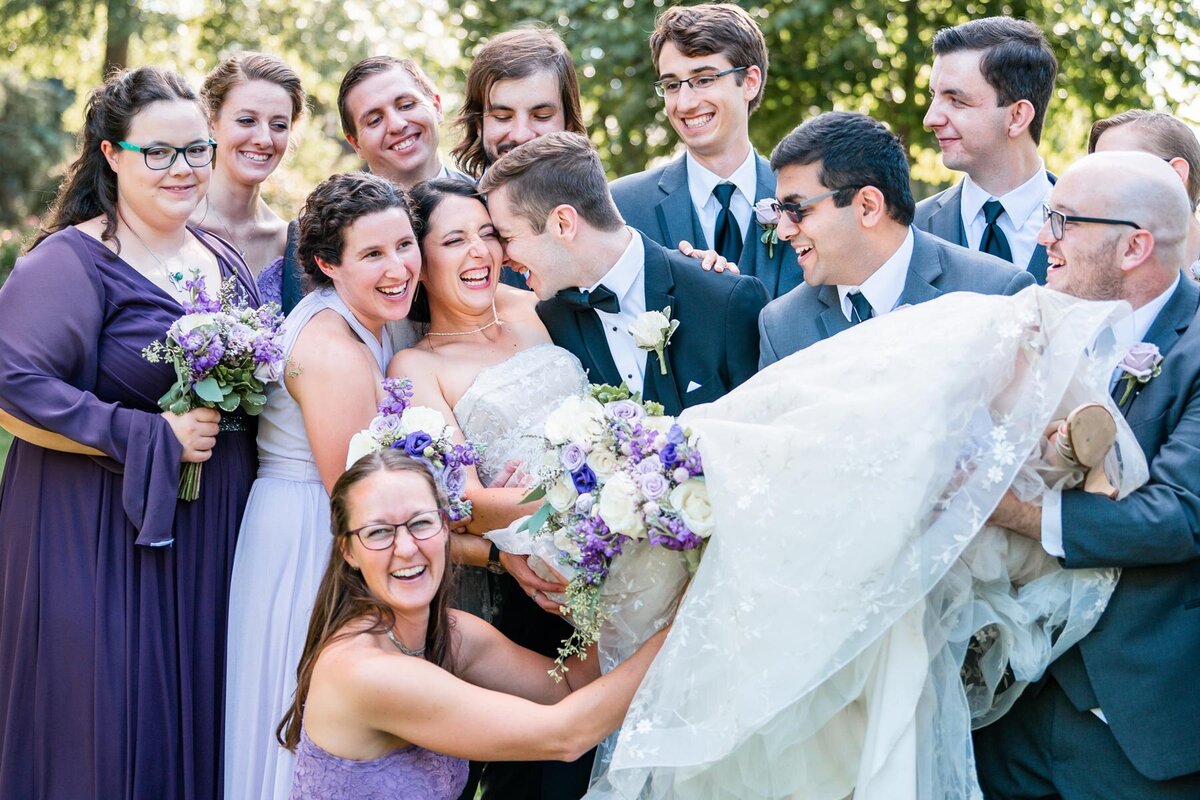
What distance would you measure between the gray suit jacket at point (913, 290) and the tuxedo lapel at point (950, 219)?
1216 millimetres

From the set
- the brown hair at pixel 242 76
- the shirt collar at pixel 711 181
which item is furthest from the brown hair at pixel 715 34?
the brown hair at pixel 242 76

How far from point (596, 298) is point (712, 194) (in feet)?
3.88

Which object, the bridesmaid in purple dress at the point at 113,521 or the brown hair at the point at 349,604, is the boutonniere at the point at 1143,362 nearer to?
the brown hair at the point at 349,604

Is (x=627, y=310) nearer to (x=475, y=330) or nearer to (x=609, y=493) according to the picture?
(x=475, y=330)

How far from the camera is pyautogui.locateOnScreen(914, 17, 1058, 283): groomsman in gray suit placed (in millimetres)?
6023

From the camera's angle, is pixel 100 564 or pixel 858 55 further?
pixel 858 55

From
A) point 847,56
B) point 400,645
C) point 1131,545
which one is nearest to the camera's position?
point 1131,545

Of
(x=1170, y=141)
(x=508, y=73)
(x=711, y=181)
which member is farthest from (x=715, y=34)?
(x=1170, y=141)

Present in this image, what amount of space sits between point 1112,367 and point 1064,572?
2.09ft

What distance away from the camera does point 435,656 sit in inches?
173

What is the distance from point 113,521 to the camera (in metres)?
5.05

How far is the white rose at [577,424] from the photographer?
4.02 metres

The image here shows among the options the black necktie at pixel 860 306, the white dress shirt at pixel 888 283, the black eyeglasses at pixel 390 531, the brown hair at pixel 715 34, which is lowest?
the black eyeglasses at pixel 390 531

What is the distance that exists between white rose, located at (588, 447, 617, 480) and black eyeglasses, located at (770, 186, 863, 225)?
1332 millimetres
